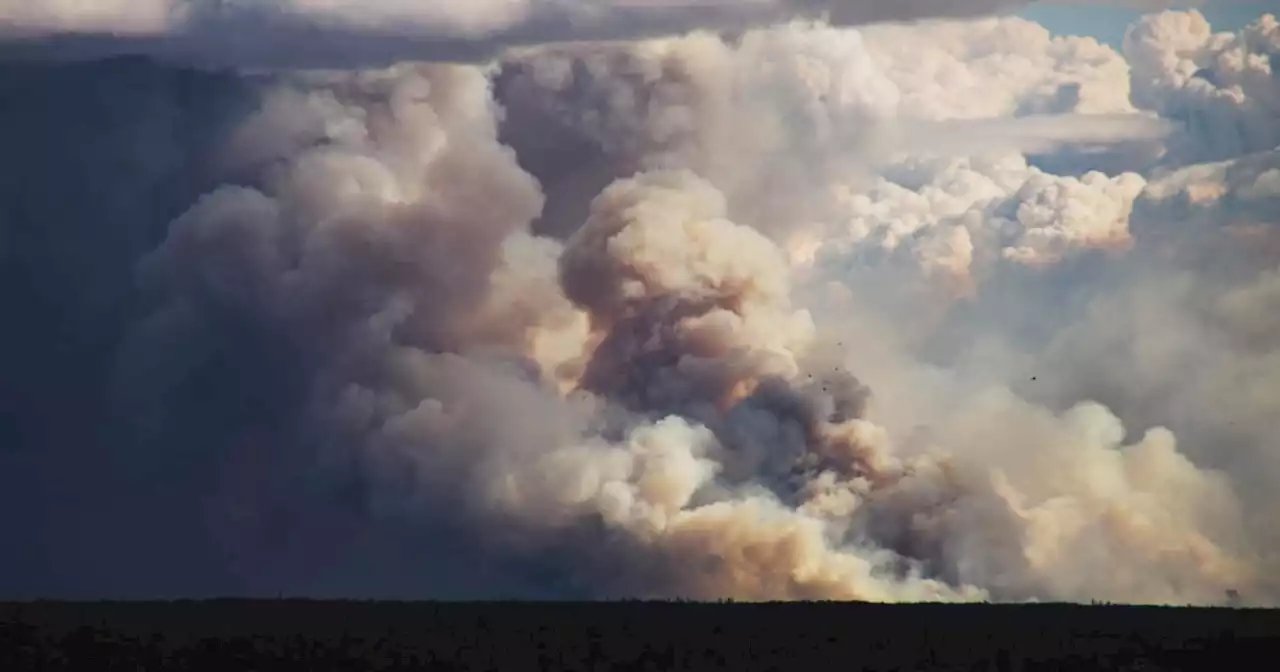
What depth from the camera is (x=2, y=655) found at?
143m

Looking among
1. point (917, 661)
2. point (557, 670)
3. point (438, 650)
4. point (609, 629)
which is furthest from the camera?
point (609, 629)

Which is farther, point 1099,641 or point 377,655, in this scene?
point 1099,641

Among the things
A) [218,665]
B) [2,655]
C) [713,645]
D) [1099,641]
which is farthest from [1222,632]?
[2,655]

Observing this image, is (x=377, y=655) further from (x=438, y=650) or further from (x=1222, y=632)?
(x=1222, y=632)

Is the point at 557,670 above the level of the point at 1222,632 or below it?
below

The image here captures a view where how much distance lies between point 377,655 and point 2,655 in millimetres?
29135

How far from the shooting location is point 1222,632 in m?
199

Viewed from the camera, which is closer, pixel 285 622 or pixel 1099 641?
pixel 1099 641

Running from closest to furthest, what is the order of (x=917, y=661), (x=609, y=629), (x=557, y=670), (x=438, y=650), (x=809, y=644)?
1. (x=557, y=670)
2. (x=917, y=661)
3. (x=438, y=650)
4. (x=809, y=644)
5. (x=609, y=629)

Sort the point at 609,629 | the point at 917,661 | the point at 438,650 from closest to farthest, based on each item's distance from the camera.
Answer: the point at 917,661 < the point at 438,650 < the point at 609,629

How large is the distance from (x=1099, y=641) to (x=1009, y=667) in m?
39.4

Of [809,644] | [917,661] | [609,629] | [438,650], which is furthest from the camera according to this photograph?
[609,629]

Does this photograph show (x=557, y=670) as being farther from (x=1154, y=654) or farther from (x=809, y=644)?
(x=1154, y=654)

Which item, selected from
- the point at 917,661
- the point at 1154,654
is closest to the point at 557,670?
the point at 917,661
